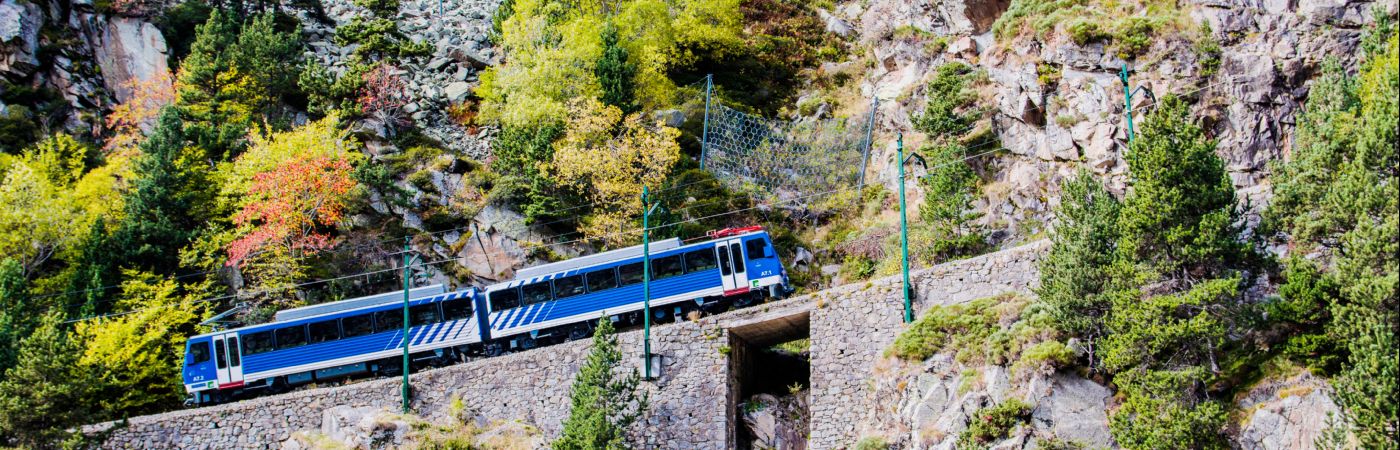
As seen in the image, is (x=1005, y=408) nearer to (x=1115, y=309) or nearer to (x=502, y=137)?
(x=1115, y=309)

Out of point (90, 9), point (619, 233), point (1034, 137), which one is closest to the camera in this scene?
point (1034, 137)

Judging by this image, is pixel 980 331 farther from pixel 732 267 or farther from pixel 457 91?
pixel 457 91

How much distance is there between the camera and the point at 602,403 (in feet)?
85.5

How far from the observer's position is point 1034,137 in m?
32.0

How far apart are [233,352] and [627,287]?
1201 cm

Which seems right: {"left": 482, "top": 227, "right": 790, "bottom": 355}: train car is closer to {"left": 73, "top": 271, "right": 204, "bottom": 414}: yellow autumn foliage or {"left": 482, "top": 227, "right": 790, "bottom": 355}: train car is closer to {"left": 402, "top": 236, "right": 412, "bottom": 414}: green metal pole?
{"left": 402, "top": 236, "right": 412, "bottom": 414}: green metal pole

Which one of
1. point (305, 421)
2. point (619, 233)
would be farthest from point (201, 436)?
point (619, 233)

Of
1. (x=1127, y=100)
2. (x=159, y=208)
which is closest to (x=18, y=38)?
(x=159, y=208)

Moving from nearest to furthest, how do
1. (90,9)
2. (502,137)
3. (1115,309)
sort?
(1115,309)
(502,137)
(90,9)

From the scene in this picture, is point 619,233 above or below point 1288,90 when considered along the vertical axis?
below

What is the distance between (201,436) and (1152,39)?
2922 cm

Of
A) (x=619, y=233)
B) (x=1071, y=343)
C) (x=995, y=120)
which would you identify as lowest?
(x=1071, y=343)

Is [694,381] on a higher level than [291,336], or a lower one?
lower

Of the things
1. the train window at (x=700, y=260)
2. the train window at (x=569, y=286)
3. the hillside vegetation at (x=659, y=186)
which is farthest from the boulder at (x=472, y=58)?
the train window at (x=700, y=260)
